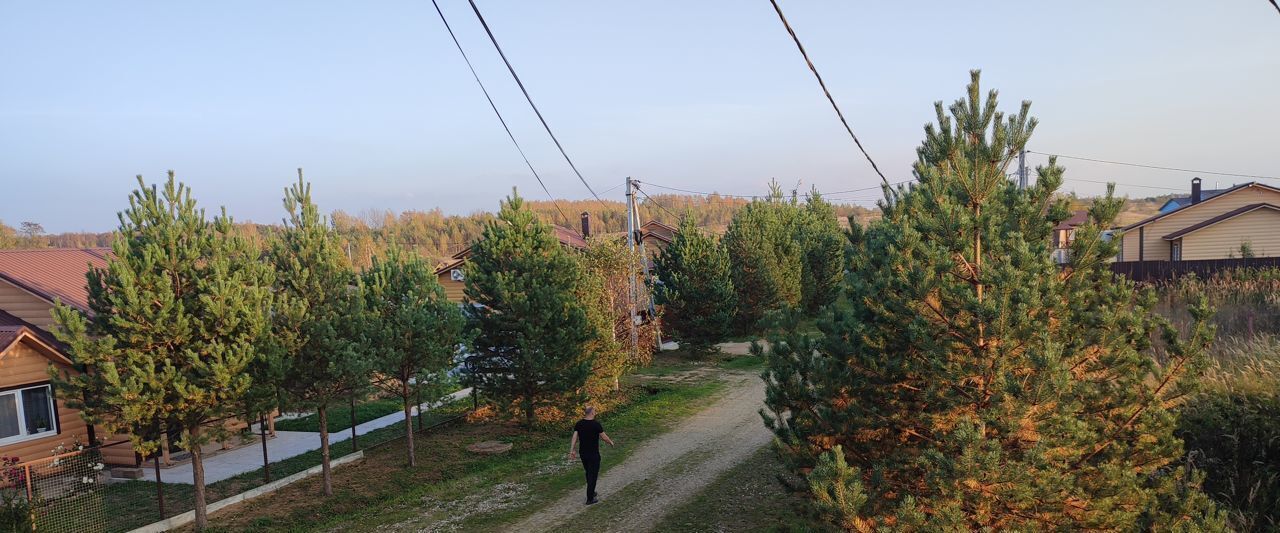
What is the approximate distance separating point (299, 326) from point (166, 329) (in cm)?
210

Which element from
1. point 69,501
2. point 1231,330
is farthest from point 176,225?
point 1231,330

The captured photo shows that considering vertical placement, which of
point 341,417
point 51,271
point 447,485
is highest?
point 51,271

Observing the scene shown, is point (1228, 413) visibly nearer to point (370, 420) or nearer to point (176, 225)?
point (176, 225)

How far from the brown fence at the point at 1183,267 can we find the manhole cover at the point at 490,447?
1654 cm

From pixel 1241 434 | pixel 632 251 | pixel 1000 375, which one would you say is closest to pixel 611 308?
pixel 632 251

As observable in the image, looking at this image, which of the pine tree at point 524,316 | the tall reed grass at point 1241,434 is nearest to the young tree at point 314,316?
the pine tree at point 524,316

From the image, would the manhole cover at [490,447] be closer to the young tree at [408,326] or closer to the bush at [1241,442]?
the young tree at [408,326]

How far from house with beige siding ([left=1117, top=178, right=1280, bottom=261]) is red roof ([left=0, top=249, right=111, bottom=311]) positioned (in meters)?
36.0

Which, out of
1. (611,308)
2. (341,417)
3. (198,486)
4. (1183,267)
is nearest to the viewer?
(198,486)

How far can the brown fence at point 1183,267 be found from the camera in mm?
18219

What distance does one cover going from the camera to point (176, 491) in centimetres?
1244

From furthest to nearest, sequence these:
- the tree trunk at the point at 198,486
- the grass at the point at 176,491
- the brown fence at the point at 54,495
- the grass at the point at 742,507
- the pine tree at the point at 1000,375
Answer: the grass at the point at 176,491 → the tree trunk at the point at 198,486 → the grass at the point at 742,507 → the brown fence at the point at 54,495 → the pine tree at the point at 1000,375

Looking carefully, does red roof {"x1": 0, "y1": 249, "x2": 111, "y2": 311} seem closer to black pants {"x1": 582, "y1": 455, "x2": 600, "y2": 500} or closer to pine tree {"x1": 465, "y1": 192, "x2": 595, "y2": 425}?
pine tree {"x1": 465, "y1": 192, "x2": 595, "y2": 425}

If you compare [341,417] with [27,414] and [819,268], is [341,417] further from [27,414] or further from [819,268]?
[819,268]
